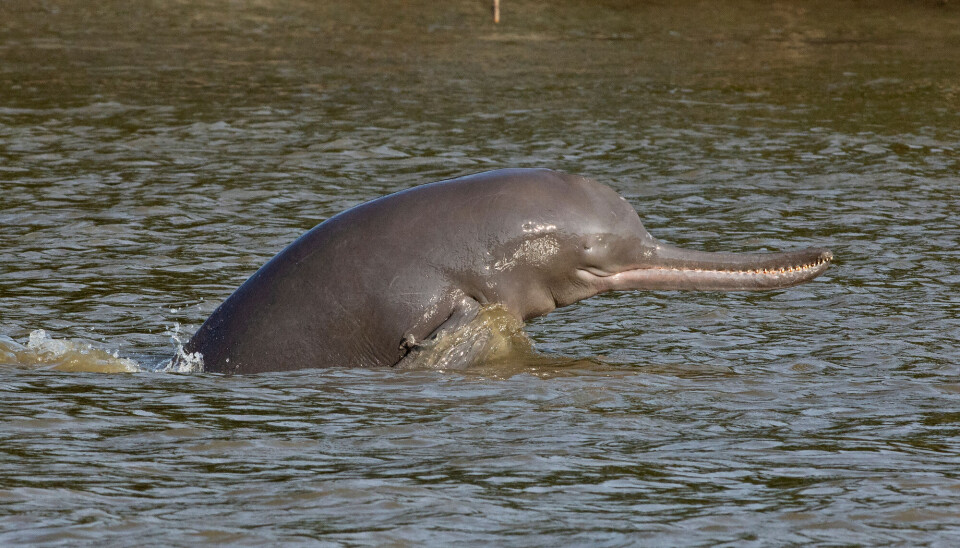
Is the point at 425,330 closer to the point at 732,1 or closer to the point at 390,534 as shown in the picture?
Result: the point at 390,534

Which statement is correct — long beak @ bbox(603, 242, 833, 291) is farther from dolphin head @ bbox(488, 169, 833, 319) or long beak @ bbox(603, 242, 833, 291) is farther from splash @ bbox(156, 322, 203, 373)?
splash @ bbox(156, 322, 203, 373)

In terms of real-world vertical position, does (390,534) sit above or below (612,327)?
above

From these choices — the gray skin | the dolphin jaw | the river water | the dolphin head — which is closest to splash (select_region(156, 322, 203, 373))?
the gray skin

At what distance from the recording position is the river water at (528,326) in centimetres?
694

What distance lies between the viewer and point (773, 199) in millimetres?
18078

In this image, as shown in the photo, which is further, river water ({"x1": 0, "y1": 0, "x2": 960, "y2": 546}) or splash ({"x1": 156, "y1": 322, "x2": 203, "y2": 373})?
splash ({"x1": 156, "y1": 322, "x2": 203, "y2": 373})

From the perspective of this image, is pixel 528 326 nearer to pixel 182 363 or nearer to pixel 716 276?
pixel 716 276

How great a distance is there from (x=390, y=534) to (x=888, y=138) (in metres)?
17.3

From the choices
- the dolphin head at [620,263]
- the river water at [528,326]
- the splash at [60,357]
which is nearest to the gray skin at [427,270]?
the dolphin head at [620,263]

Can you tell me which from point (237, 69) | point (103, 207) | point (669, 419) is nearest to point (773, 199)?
point (103, 207)

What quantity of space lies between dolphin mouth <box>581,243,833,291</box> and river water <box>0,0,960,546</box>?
64 centimetres

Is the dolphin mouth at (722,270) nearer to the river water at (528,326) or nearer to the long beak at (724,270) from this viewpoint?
the long beak at (724,270)

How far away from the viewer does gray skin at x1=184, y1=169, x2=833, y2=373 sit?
9922mm

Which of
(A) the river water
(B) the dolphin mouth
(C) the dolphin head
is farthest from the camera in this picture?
(B) the dolphin mouth
